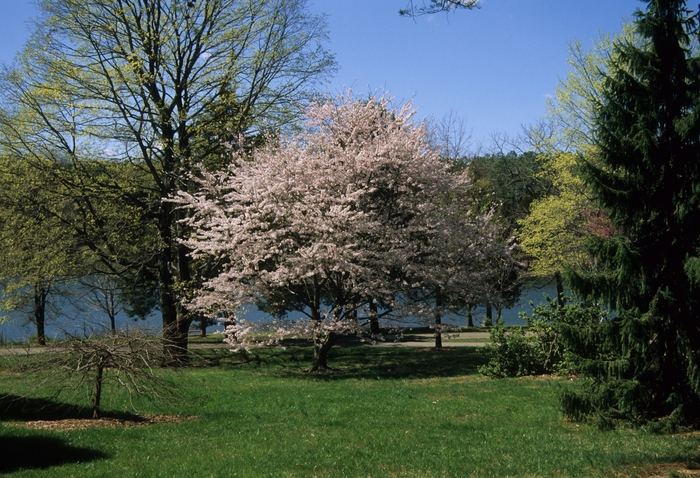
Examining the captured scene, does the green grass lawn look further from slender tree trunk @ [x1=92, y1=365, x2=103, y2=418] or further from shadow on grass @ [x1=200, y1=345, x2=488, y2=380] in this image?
shadow on grass @ [x1=200, y1=345, x2=488, y2=380]

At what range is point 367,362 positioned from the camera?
20938 mm

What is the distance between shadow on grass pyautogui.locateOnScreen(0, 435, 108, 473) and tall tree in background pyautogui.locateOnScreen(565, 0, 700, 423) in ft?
21.5

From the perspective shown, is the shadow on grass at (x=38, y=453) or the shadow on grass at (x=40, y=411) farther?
the shadow on grass at (x=40, y=411)

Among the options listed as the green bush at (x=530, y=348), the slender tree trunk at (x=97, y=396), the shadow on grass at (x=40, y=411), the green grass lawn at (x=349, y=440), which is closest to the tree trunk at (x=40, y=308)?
the green grass lawn at (x=349, y=440)

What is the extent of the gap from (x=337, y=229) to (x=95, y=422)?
9160 mm

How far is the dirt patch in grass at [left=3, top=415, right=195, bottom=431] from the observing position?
29.8 ft

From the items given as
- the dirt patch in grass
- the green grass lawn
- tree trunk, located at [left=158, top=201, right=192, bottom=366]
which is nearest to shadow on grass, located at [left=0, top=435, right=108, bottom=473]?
the green grass lawn

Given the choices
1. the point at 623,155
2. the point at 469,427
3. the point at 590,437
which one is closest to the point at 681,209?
the point at 623,155

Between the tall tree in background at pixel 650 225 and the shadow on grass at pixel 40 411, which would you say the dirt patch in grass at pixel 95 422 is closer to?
the shadow on grass at pixel 40 411

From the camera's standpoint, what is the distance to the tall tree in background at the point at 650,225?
8.49 meters

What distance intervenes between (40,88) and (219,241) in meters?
7.09

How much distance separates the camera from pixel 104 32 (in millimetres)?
19984

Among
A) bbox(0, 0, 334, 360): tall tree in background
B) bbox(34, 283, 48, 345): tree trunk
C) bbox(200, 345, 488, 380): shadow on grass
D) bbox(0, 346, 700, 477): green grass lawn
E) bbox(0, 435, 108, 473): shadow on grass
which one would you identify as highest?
bbox(0, 0, 334, 360): tall tree in background

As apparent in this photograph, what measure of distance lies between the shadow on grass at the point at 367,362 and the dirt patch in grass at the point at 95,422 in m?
7.63
